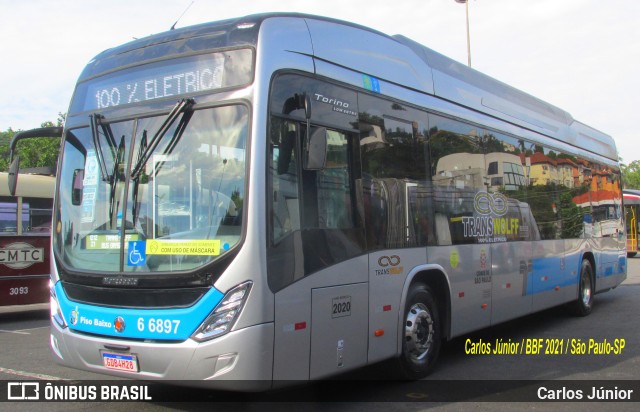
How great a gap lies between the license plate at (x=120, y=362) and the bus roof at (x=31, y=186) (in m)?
8.01

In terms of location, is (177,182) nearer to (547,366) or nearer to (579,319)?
(547,366)

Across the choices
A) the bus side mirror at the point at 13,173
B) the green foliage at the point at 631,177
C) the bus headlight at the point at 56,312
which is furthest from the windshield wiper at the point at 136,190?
the green foliage at the point at 631,177

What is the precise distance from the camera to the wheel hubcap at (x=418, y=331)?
6727 millimetres

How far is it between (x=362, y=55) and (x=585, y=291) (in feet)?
25.2

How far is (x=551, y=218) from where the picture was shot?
10344mm

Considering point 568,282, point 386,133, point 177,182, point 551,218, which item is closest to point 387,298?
point 386,133

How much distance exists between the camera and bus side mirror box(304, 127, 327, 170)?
5.23 m

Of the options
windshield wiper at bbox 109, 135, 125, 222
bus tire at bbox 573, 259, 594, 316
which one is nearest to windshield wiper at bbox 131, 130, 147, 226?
windshield wiper at bbox 109, 135, 125, 222

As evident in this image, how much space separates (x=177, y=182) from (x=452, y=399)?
3.31 metres

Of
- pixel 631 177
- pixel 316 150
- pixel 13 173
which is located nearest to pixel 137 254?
pixel 316 150

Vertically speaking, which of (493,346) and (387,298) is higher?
(387,298)

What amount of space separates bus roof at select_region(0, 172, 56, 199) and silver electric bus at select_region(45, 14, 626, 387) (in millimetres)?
6794

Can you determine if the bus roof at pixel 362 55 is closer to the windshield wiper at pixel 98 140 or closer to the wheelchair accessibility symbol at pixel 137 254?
the windshield wiper at pixel 98 140

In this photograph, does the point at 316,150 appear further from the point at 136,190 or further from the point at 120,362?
the point at 120,362
